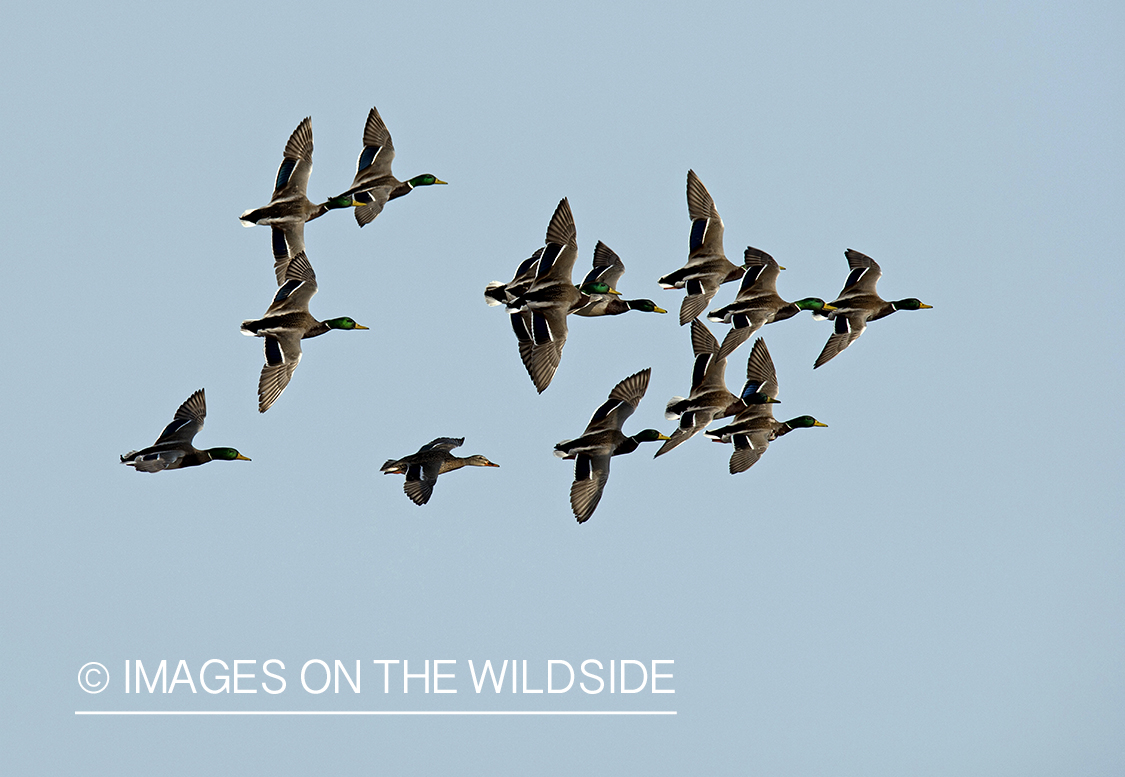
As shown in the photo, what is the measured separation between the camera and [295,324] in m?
42.2

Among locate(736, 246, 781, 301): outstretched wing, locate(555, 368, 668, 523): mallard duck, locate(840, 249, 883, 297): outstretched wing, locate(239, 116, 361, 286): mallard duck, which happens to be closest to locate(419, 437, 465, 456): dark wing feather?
locate(555, 368, 668, 523): mallard duck

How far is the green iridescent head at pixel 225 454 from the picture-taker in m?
42.1

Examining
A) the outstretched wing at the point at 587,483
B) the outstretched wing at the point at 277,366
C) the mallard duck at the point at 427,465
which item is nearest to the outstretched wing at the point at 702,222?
the outstretched wing at the point at 587,483

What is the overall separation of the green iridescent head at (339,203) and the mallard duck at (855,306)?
36.8 feet

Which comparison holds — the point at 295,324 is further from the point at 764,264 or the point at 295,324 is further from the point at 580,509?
the point at 764,264

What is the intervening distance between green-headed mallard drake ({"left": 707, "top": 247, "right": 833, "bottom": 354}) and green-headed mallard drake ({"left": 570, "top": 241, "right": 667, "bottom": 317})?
63.1 inches

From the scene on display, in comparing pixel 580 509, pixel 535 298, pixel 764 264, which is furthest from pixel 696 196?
pixel 580 509

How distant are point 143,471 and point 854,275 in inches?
673

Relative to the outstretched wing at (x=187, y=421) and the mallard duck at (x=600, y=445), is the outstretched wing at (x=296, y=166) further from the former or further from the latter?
the mallard duck at (x=600, y=445)

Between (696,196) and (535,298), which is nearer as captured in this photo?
(535,298)

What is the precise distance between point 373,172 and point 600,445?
379 inches

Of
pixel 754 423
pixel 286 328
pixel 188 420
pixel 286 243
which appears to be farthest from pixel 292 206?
pixel 754 423

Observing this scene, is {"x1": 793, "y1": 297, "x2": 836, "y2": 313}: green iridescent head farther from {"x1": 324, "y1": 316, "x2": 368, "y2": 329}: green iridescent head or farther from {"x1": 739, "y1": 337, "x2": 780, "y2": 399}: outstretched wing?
{"x1": 324, "y1": 316, "x2": 368, "y2": 329}: green iridescent head

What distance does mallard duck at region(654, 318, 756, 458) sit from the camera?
140 ft
